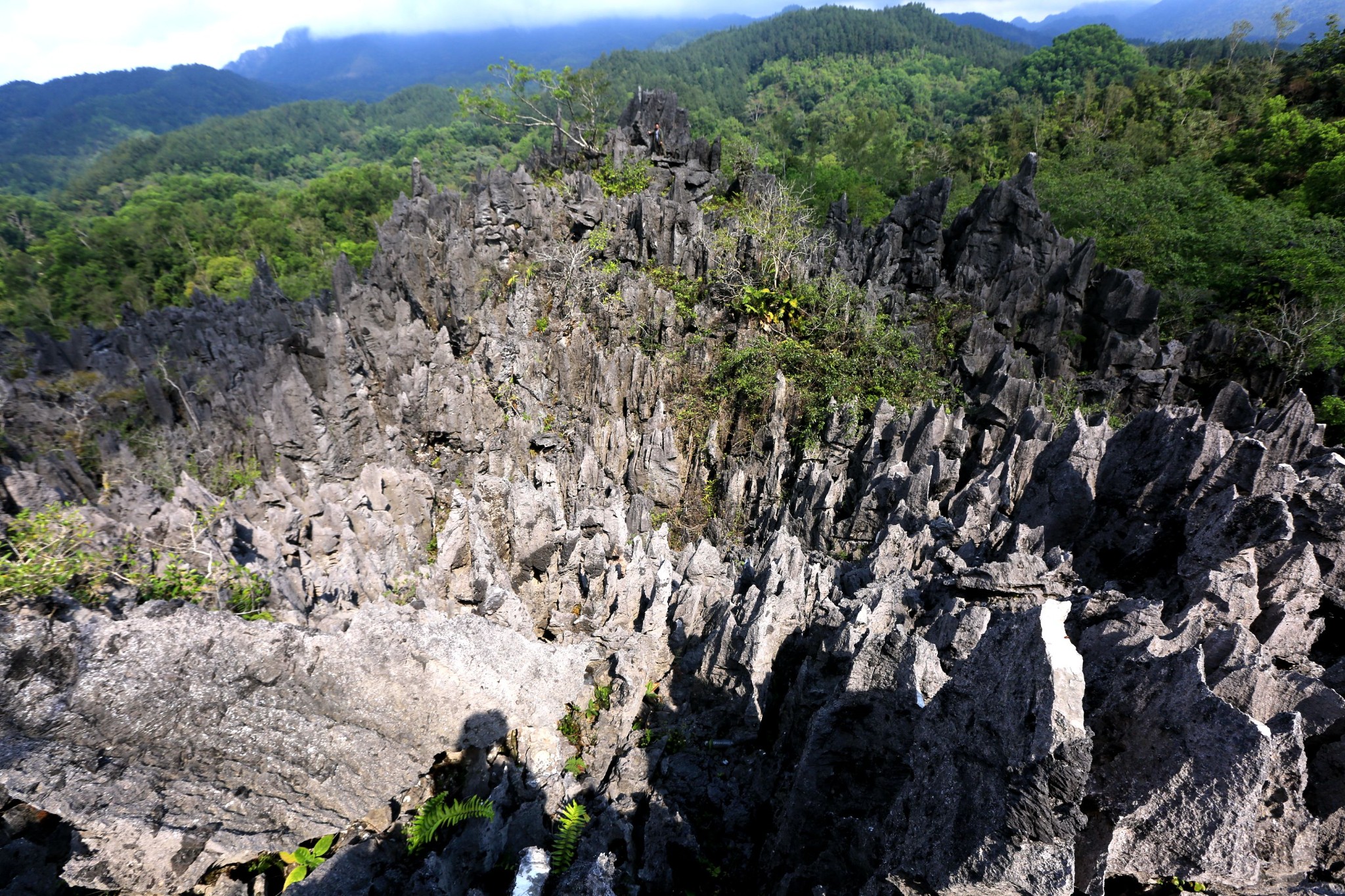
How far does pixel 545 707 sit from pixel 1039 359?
20.4 metres

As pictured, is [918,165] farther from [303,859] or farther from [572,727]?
[303,859]

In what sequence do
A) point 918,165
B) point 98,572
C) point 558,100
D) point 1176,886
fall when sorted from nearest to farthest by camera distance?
1. point 1176,886
2. point 98,572
3. point 558,100
4. point 918,165

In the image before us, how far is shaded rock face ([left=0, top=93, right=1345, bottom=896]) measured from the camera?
12.6 ft

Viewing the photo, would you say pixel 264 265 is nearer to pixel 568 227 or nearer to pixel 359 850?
pixel 568 227

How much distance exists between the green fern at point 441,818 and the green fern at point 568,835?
668 millimetres

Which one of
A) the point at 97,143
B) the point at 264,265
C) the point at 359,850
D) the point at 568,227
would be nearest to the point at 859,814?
the point at 359,850

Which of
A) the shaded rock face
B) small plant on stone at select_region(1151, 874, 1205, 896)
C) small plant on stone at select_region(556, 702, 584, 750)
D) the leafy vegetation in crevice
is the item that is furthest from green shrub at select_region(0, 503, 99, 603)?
small plant on stone at select_region(1151, 874, 1205, 896)

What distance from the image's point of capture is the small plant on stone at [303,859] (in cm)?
502

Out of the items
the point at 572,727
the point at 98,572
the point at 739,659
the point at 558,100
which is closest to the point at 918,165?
the point at 558,100

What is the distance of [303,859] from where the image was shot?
5.09 metres

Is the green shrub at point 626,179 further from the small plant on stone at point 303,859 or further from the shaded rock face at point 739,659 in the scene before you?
the small plant on stone at point 303,859

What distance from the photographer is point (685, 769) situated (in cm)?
674

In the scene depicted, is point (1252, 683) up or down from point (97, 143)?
down

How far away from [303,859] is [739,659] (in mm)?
4950
